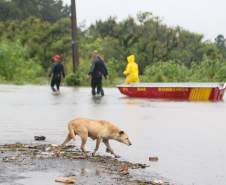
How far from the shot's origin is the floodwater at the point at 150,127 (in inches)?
465

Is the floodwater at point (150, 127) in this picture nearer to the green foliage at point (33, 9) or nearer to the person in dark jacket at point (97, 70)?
the person in dark jacket at point (97, 70)

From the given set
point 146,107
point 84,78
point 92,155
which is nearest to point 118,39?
point 84,78

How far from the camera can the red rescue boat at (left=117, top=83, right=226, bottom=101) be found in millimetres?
26719

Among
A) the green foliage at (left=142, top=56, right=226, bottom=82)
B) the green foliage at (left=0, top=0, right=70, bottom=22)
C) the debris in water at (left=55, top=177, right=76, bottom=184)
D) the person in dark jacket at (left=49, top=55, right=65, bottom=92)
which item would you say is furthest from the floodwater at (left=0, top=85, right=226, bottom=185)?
the green foliage at (left=0, top=0, right=70, bottom=22)

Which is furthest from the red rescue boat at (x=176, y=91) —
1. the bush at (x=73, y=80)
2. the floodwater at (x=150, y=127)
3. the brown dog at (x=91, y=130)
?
the brown dog at (x=91, y=130)

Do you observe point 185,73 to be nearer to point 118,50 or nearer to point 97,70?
point 97,70

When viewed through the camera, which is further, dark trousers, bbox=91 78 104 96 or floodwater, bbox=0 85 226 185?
dark trousers, bbox=91 78 104 96

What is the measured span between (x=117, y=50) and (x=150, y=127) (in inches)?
1697

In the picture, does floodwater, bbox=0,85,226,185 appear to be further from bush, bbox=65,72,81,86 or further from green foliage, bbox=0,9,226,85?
green foliage, bbox=0,9,226,85

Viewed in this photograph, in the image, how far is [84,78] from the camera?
4066 centimetres

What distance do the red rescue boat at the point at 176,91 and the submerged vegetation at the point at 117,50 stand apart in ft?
41.0

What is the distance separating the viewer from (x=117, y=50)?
60.1 metres

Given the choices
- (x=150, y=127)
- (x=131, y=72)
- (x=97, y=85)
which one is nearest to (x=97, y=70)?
(x=97, y=85)

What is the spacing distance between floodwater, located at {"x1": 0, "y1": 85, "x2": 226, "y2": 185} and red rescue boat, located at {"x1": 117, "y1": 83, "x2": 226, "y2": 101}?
60 centimetres
